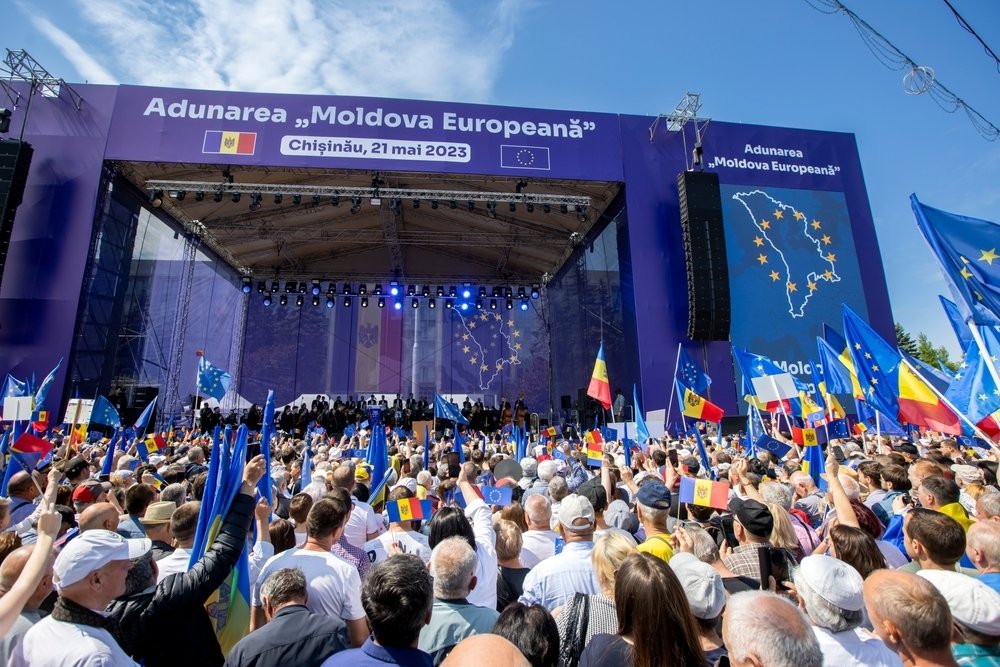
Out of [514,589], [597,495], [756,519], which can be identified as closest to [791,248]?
[597,495]

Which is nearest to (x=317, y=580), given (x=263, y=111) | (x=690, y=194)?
(x=690, y=194)

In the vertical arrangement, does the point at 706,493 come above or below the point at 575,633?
above

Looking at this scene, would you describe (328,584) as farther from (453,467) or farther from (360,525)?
(453,467)

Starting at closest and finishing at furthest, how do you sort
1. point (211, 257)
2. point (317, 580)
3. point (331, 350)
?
point (317, 580) < point (211, 257) < point (331, 350)

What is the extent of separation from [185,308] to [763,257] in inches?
667

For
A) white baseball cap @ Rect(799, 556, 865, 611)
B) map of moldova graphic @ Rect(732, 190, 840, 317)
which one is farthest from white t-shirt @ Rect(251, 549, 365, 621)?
map of moldova graphic @ Rect(732, 190, 840, 317)

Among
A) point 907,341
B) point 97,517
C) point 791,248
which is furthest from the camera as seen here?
point 907,341

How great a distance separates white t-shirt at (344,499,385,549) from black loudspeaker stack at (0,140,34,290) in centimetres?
1353

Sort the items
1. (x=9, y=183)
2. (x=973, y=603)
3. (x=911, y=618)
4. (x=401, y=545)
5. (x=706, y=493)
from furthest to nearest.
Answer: (x=9, y=183) → (x=706, y=493) → (x=401, y=545) → (x=973, y=603) → (x=911, y=618)

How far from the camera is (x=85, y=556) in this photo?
1.81 meters

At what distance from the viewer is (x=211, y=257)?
20.0 m

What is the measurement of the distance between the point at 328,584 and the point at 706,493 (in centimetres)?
228

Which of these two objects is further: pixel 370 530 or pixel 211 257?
pixel 211 257

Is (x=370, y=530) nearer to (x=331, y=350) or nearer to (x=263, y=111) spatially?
(x=263, y=111)
